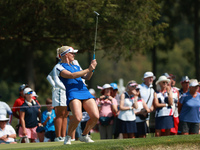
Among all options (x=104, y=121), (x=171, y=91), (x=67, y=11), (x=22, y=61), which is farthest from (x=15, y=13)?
(x=22, y=61)

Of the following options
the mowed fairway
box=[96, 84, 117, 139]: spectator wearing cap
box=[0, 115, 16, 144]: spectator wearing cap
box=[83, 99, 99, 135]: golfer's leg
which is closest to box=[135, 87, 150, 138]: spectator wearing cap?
box=[96, 84, 117, 139]: spectator wearing cap

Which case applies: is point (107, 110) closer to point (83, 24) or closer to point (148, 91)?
point (148, 91)

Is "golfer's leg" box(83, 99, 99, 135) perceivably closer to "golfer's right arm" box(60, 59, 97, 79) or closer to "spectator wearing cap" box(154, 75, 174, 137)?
"golfer's right arm" box(60, 59, 97, 79)

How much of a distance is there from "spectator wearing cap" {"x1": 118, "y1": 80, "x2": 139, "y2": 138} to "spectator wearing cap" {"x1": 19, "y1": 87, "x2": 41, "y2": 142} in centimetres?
236

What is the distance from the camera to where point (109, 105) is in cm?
1359

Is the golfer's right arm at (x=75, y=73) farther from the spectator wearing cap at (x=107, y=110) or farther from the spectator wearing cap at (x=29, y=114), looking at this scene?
the spectator wearing cap at (x=107, y=110)

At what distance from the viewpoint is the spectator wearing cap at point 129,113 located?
12422mm

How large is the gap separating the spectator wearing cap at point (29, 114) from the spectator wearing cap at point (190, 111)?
3.90m

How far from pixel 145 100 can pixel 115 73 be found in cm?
7796

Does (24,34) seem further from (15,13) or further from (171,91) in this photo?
(171,91)

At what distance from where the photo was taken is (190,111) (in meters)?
12.4

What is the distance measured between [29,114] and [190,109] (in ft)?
14.1

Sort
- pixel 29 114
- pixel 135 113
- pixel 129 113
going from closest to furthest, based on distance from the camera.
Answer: pixel 129 113, pixel 135 113, pixel 29 114

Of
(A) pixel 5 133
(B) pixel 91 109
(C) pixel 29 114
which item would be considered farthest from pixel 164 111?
(A) pixel 5 133
